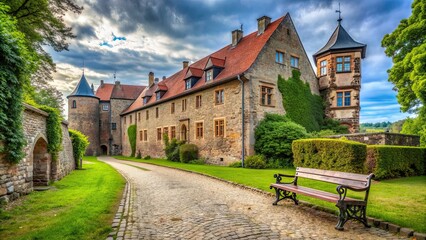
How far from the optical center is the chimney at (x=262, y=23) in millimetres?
23812

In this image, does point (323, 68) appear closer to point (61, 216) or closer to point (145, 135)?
point (145, 135)

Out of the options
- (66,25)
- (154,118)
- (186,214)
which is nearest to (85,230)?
(186,214)

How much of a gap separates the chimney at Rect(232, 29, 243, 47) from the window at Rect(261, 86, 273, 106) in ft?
24.6

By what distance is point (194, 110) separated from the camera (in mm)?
25625

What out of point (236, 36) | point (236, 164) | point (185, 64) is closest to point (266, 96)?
point (236, 164)

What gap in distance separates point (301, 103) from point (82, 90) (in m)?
40.1

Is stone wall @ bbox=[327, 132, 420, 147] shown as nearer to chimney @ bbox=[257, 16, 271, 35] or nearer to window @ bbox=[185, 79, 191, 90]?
chimney @ bbox=[257, 16, 271, 35]

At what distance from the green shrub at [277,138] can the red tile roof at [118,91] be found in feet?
117

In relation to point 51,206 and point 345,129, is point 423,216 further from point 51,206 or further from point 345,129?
point 345,129

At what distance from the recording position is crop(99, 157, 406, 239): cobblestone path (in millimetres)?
5168

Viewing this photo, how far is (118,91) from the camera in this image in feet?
164

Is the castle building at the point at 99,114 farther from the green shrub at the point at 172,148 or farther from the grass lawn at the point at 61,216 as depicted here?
the grass lawn at the point at 61,216

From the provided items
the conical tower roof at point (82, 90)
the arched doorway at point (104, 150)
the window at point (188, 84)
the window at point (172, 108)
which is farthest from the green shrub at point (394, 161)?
the conical tower roof at point (82, 90)

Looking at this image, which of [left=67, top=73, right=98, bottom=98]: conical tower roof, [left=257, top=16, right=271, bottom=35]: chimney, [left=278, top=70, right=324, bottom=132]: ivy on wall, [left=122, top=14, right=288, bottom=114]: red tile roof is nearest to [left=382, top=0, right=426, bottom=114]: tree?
[left=278, top=70, right=324, bottom=132]: ivy on wall
